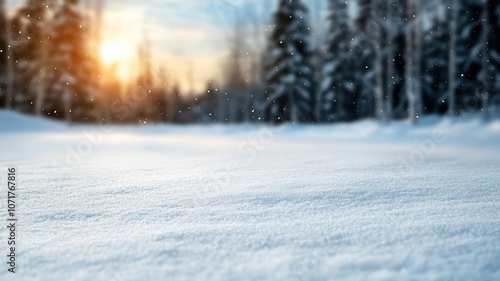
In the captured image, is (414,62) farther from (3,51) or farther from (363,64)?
(3,51)

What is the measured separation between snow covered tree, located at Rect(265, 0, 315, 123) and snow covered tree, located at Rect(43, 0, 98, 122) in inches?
576

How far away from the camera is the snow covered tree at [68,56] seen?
26922mm

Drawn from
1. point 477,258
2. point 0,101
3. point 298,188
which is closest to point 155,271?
point 477,258

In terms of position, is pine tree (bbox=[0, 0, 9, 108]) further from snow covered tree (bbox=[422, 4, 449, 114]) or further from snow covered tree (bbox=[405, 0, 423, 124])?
snow covered tree (bbox=[422, 4, 449, 114])

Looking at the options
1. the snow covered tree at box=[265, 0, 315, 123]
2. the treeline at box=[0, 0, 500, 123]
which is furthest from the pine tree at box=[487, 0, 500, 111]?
the snow covered tree at box=[265, 0, 315, 123]

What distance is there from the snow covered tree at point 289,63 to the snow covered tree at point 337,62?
214 cm

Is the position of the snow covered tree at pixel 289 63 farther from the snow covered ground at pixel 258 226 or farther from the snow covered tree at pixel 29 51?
the snow covered ground at pixel 258 226

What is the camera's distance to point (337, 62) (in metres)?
28.2

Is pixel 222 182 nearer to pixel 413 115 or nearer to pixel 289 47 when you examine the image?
pixel 413 115

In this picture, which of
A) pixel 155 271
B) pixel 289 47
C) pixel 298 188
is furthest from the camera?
pixel 289 47

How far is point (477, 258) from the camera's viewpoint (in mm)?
1630

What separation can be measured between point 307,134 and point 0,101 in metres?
27.6

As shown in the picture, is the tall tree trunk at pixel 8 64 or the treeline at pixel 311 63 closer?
the treeline at pixel 311 63

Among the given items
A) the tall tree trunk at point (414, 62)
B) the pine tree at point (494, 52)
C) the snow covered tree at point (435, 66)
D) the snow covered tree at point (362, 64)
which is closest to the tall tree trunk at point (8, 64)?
the snow covered tree at point (362, 64)
